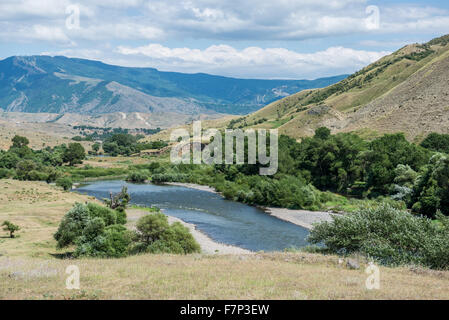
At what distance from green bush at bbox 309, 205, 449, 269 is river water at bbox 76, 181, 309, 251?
507 inches

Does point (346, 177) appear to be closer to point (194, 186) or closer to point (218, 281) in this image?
point (194, 186)

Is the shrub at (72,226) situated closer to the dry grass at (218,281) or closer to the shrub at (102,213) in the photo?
the shrub at (102,213)

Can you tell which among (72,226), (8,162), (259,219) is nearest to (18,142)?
(8,162)

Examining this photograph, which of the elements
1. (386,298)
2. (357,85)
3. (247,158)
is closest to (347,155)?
(247,158)

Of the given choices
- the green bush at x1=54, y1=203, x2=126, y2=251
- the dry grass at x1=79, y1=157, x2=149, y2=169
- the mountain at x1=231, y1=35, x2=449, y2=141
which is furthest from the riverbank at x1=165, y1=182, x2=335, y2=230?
the dry grass at x1=79, y1=157, x2=149, y2=169

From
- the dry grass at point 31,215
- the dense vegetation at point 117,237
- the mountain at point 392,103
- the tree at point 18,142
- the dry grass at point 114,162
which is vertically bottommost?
the dry grass at point 31,215

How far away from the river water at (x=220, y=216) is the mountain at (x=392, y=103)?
183 ft

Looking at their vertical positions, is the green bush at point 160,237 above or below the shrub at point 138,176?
above

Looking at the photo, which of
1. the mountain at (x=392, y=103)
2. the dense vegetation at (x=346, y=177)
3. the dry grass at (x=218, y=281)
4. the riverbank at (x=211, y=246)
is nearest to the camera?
the dry grass at (x=218, y=281)

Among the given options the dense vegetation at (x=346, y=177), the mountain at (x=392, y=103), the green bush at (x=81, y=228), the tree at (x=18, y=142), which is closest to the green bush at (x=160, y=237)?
the green bush at (x=81, y=228)

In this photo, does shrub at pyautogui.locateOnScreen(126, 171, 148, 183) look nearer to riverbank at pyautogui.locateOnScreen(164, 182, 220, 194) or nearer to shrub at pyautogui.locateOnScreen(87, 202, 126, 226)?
riverbank at pyautogui.locateOnScreen(164, 182, 220, 194)

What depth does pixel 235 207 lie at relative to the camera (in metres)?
72.4

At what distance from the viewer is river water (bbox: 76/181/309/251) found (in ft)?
158

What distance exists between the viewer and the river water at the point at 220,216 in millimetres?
48156
